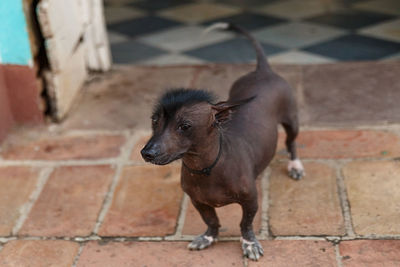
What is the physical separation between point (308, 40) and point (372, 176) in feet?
6.65

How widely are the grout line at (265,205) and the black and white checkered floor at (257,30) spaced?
156cm

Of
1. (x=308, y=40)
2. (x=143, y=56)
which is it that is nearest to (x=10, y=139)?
(x=143, y=56)

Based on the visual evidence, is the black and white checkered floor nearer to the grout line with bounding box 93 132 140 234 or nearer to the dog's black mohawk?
the grout line with bounding box 93 132 140 234

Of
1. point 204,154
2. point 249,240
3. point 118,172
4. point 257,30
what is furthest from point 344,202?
point 257,30

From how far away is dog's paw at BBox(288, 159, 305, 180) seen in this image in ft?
9.87

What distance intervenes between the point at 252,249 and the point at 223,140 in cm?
51

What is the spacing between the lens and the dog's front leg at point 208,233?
8.24ft

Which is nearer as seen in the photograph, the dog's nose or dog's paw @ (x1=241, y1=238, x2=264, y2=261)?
the dog's nose

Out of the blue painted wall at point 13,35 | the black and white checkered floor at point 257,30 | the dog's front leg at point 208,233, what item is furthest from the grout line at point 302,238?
the black and white checkered floor at point 257,30

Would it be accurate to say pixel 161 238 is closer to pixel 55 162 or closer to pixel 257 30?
pixel 55 162

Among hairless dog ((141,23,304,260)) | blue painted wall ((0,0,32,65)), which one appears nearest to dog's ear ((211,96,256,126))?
hairless dog ((141,23,304,260))

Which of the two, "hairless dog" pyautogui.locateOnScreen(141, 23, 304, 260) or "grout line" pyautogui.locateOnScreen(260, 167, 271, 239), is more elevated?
"hairless dog" pyautogui.locateOnScreen(141, 23, 304, 260)

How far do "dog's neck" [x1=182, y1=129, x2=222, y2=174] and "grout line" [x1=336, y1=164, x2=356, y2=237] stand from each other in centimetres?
77

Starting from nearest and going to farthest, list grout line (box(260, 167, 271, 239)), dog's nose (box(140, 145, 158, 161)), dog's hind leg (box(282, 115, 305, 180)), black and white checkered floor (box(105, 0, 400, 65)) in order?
1. dog's nose (box(140, 145, 158, 161))
2. grout line (box(260, 167, 271, 239))
3. dog's hind leg (box(282, 115, 305, 180))
4. black and white checkered floor (box(105, 0, 400, 65))
